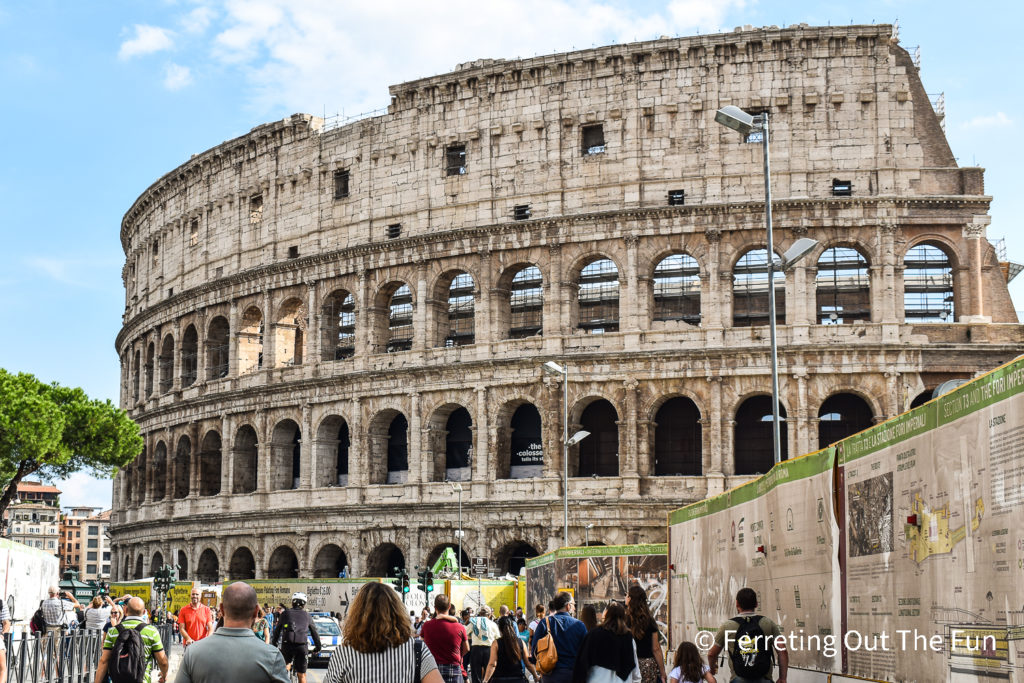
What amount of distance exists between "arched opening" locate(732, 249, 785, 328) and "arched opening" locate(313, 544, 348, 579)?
16725 millimetres

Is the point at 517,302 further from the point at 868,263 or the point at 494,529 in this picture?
the point at 868,263

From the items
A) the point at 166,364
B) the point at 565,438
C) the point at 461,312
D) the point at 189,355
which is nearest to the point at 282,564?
the point at 189,355

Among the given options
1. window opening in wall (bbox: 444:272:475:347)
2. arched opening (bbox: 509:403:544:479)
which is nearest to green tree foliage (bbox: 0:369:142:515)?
window opening in wall (bbox: 444:272:475:347)

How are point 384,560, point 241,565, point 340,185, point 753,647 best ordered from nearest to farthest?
point 753,647 → point 384,560 → point 340,185 → point 241,565

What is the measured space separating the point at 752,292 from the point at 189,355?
23.9 m

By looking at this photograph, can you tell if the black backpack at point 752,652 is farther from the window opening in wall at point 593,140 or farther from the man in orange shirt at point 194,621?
the window opening in wall at point 593,140

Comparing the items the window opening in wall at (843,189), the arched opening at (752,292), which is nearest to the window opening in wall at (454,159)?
the arched opening at (752,292)

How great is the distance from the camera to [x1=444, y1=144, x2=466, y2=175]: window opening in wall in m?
44.9

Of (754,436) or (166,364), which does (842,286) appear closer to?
(754,436)

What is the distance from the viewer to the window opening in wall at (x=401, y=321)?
54.3m

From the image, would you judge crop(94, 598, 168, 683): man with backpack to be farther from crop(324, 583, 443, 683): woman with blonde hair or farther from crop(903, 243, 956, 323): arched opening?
crop(903, 243, 956, 323): arched opening

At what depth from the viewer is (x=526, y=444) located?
4356cm

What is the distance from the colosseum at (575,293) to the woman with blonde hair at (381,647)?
33.8 meters

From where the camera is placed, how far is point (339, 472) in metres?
48.0
